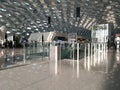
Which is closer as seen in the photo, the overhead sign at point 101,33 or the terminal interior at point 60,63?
the terminal interior at point 60,63

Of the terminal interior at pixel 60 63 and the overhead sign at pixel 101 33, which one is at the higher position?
the overhead sign at pixel 101 33

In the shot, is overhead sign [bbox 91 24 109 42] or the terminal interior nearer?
the terminal interior

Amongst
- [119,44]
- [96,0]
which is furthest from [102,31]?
[119,44]

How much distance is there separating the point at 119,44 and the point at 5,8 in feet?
65.1

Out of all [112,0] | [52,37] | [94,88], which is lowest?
[94,88]

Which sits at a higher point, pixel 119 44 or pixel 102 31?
pixel 102 31

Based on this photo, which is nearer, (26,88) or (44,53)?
(26,88)

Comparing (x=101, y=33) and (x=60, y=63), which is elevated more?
(x=101, y=33)

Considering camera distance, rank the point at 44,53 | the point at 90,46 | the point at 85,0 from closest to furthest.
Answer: the point at 44,53 → the point at 90,46 → the point at 85,0

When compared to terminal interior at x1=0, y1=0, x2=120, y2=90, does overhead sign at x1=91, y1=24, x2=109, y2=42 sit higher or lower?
higher

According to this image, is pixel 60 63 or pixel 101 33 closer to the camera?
pixel 60 63

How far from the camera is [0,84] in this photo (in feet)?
15.8

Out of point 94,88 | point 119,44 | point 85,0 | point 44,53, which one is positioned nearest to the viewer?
point 94,88

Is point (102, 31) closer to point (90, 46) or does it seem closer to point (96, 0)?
point (96, 0)
